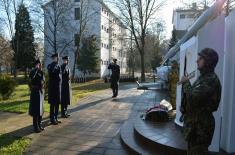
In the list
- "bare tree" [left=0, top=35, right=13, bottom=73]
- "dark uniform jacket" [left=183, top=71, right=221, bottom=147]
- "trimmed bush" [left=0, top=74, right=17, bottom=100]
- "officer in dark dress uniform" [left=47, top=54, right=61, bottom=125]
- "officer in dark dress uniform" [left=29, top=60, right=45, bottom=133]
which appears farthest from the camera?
"bare tree" [left=0, top=35, right=13, bottom=73]

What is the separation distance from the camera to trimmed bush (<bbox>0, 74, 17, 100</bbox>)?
1709 centimetres

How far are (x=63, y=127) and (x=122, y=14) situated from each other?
32663 mm

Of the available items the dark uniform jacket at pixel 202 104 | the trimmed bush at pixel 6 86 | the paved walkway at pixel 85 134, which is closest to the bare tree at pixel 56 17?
the trimmed bush at pixel 6 86

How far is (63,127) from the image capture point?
9461mm

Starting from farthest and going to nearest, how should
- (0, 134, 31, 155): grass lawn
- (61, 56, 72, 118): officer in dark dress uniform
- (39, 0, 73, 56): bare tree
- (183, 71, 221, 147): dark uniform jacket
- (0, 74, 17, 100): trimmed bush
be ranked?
(39, 0, 73, 56): bare tree
(0, 74, 17, 100): trimmed bush
(61, 56, 72, 118): officer in dark dress uniform
(0, 134, 31, 155): grass lawn
(183, 71, 221, 147): dark uniform jacket

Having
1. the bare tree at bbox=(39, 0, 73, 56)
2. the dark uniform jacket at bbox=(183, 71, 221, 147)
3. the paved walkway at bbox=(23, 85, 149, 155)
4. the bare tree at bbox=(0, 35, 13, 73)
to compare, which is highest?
the bare tree at bbox=(39, 0, 73, 56)

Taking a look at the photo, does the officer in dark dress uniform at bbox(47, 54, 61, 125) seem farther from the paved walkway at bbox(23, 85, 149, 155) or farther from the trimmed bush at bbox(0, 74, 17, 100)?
the trimmed bush at bbox(0, 74, 17, 100)

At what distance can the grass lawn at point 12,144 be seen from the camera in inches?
278

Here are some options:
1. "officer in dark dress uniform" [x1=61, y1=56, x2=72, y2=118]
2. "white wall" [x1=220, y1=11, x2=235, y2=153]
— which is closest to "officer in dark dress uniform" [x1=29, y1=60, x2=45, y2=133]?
"officer in dark dress uniform" [x1=61, y1=56, x2=72, y2=118]

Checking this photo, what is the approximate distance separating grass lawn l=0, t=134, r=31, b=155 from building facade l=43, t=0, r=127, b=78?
34707mm

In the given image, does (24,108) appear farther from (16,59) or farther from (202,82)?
(16,59)

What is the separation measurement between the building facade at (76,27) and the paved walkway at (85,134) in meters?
30.9

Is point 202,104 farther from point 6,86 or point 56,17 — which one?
point 56,17

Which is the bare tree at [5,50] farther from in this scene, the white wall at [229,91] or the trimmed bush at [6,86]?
the white wall at [229,91]
